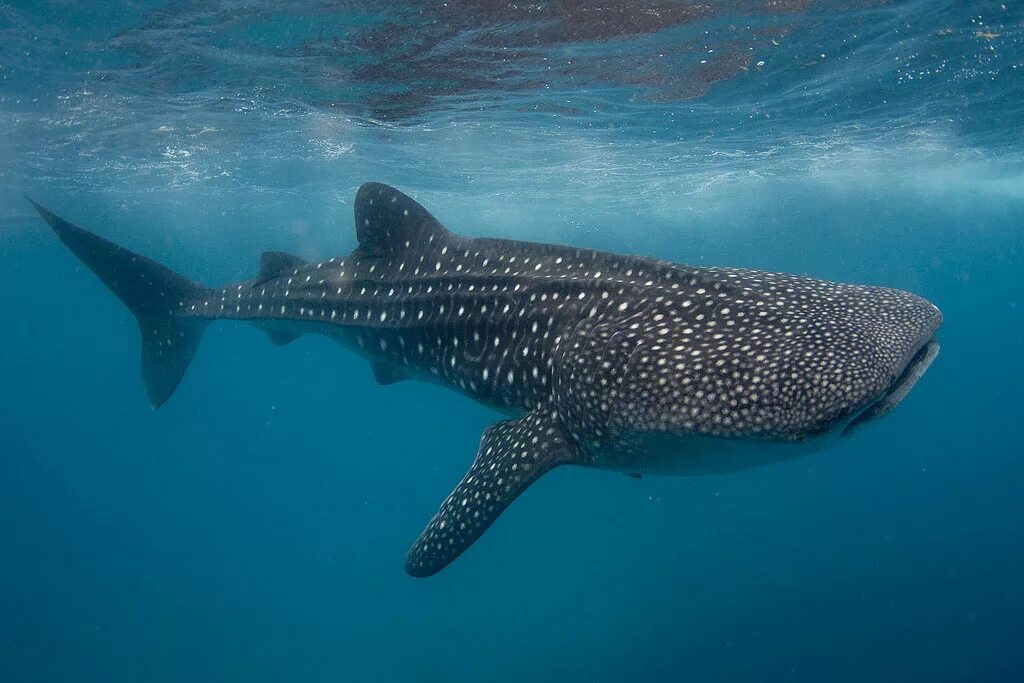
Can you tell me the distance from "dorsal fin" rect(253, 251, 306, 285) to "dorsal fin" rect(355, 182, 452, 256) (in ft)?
6.54

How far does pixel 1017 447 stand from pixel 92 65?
38.2 m

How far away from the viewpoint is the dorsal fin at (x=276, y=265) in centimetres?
902

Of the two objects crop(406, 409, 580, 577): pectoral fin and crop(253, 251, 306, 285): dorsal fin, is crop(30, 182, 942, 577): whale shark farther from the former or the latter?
crop(253, 251, 306, 285): dorsal fin

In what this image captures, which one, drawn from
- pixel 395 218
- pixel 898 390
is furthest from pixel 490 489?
pixel 395 218

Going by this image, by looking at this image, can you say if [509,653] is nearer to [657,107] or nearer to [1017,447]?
[657,107]

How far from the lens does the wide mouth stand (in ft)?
12.0

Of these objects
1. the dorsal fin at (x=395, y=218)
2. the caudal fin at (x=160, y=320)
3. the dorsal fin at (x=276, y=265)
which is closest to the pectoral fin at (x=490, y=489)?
the dorsal fin at (x=395, y=218)

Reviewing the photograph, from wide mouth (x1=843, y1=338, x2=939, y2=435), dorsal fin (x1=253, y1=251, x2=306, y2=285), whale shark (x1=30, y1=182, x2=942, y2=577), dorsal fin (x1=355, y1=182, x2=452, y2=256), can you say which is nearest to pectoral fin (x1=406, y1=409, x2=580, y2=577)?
whale shark (x1=30, y1=182, x2=942, y2=577)

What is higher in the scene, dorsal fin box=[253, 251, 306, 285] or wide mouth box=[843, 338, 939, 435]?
dorsal fin box=[253, 251, 306, 285]

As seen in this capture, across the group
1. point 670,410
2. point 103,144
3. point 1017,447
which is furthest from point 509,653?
point 1017,447

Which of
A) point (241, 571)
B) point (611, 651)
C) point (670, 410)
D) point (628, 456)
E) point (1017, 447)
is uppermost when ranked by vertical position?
point (670, 410)

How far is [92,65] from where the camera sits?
45.2 ft

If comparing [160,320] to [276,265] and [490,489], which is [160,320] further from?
[490,489]

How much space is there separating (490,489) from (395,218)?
12.0 feet
